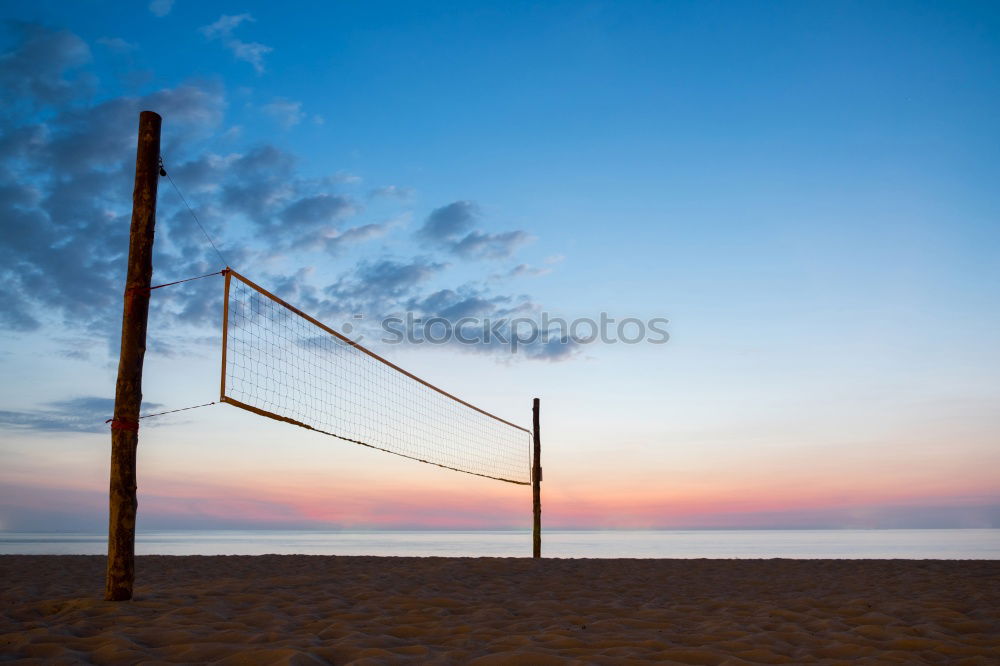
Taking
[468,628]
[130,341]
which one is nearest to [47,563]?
[130,341]

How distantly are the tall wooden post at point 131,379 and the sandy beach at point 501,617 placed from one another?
1.05 feet

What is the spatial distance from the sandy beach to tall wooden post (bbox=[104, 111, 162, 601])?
320mm

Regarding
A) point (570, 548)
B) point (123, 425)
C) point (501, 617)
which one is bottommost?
point (570, 548)

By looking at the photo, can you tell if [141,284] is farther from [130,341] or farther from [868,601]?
[868,601]

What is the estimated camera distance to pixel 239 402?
16.7 feet

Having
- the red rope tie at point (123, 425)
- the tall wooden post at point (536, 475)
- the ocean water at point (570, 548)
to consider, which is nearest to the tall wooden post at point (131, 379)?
the red rope tie at point (123, 425)

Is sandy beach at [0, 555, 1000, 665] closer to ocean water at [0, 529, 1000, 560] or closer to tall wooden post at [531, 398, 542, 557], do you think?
tall wooden post at [531, 398, 542, 557]

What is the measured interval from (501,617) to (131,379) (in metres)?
3.20

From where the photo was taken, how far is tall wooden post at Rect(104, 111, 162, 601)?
4.91 meters

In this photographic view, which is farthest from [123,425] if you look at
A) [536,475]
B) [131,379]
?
[536,475]

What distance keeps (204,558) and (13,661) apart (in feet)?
22.1

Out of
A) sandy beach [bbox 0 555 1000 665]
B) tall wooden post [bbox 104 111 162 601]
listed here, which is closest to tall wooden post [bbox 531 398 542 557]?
sandy beach [bbox 0 555 1000 665]

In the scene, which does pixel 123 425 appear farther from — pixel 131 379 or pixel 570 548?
pixel 570 548

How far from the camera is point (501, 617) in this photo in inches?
183
